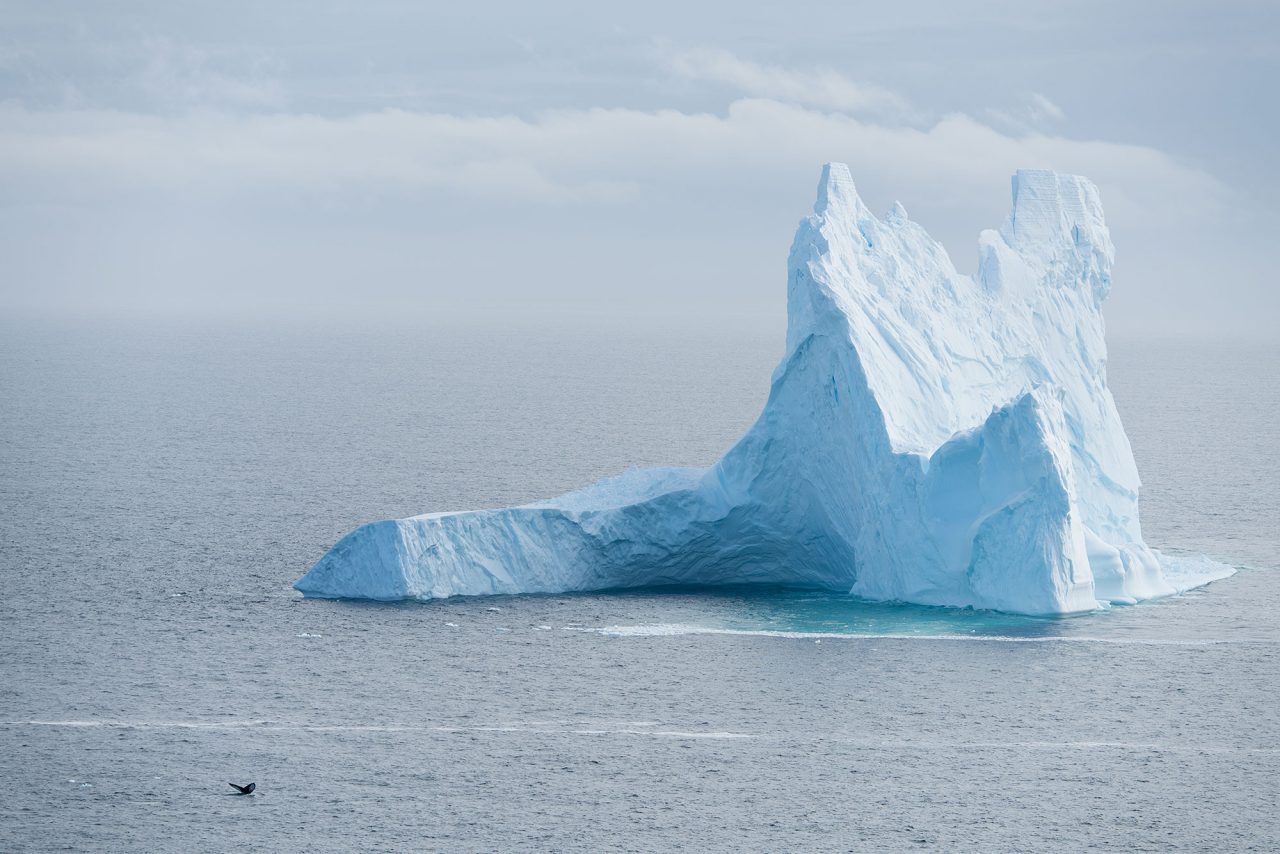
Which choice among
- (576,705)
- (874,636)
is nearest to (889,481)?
(874,636)

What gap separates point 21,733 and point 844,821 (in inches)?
572

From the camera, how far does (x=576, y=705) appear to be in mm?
30203

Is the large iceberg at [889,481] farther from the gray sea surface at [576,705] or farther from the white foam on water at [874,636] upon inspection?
the white foam on water at [874,636]

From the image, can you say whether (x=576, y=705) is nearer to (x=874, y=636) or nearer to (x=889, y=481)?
(x=874, y=636)

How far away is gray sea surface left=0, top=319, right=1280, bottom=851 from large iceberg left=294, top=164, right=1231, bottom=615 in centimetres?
97

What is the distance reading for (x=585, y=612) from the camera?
1460 inches

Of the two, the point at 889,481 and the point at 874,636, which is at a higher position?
the point at 889,481

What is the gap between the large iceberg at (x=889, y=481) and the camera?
3616cm

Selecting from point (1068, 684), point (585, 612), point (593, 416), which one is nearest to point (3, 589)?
point (585, 612)

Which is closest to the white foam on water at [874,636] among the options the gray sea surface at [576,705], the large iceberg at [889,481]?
the gray sea surface at [576,705]

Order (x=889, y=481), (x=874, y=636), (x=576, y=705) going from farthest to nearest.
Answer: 1. (x=889, y=481)
2. (x=874, y=636)
3. (x=576, y=705)

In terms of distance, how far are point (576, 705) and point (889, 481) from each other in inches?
409

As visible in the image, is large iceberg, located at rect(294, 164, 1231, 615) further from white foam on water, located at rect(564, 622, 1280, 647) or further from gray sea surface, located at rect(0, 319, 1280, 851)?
white foam on water, located at rect(564, 622, 1280, 647)

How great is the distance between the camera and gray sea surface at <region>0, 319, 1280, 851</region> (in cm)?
2467
